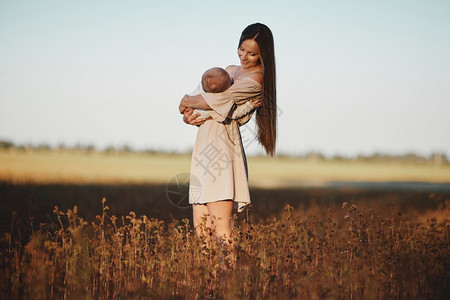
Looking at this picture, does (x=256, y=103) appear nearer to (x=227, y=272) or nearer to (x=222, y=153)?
(x=222, y=153)

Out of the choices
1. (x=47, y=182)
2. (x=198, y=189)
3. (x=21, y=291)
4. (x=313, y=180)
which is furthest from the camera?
(x=313, y=180)

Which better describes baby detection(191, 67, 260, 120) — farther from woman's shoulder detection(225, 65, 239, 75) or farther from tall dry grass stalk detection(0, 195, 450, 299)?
tall dry grass stalk detection(0, 195, 450, 299)

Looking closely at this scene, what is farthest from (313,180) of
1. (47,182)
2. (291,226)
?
(291,226)

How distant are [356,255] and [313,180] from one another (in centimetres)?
2884

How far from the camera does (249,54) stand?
5.05 m

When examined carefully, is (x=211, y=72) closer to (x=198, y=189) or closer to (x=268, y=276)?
(x=198, y=189)

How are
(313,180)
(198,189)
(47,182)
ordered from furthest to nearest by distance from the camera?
(313,180) < (47,182) < (198,189)

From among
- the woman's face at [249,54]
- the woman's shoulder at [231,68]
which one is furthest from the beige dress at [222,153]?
the woman's shoulder at [231,68]

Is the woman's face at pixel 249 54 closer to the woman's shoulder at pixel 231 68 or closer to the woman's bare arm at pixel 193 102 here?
the woman's shoulder at pixel 231 68

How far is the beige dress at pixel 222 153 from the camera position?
15.8ft

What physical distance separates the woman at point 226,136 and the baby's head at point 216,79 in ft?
0.19

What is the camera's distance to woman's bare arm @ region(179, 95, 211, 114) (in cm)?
483

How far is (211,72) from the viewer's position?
4766 millimetres

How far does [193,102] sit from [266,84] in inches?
29.1
